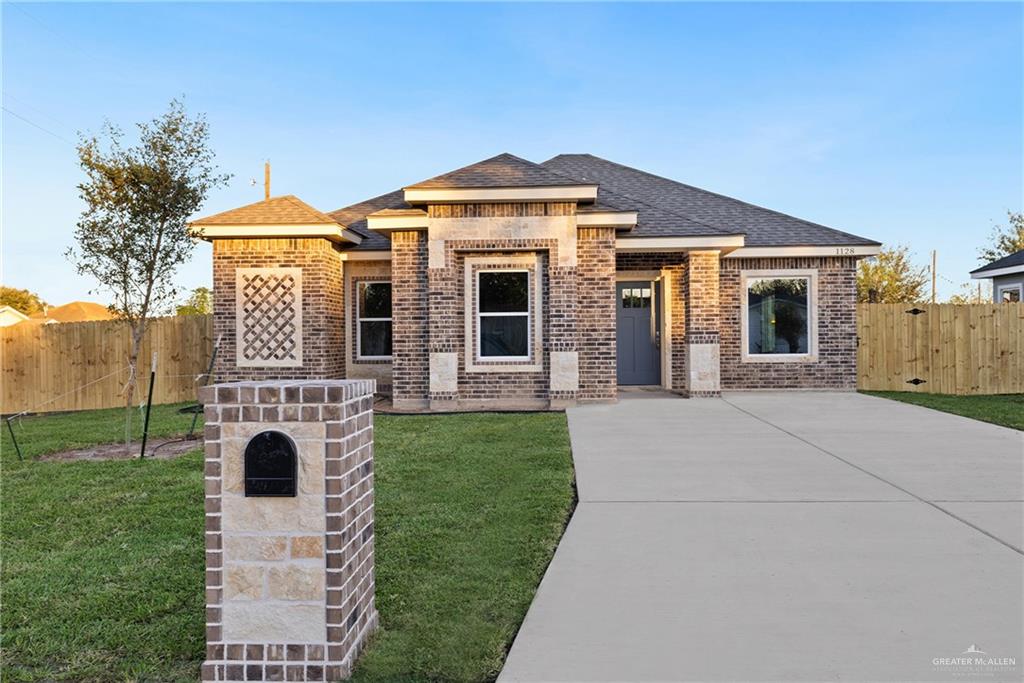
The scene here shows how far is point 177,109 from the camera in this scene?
11492 millimetres

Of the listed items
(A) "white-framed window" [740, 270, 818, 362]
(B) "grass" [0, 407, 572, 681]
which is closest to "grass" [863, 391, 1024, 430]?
(A) "white-framed window" [740, 270, 818, 362]

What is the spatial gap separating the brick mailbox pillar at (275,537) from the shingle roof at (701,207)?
38.6 feet

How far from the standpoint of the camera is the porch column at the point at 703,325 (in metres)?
13.5

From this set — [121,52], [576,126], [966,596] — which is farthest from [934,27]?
[121,52]

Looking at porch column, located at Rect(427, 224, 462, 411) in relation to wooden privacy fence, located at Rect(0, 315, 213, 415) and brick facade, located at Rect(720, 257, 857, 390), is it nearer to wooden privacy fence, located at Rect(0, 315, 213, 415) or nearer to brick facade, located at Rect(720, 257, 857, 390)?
brick facade, located at Rect(720, 257, 857, 390)

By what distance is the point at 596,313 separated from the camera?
12570 millimetres

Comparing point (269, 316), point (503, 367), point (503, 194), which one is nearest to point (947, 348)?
point (503, 367)

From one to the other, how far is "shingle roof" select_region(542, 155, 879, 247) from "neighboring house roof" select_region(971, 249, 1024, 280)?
943 cm

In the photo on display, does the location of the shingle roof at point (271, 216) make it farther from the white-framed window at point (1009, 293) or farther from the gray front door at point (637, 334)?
the white-framed window at point (1009, 293)

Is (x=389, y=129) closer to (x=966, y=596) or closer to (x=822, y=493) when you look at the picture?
(x=822, y=493)

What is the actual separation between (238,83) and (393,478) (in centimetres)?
1206

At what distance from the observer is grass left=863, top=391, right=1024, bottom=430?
10523 mm

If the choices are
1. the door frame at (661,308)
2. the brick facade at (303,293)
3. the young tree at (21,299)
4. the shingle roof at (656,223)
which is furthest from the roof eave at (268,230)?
the young tree at (21,299)

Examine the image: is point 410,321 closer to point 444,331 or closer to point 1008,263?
point 444,331
